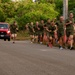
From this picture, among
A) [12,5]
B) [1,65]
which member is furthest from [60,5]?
[1,65]

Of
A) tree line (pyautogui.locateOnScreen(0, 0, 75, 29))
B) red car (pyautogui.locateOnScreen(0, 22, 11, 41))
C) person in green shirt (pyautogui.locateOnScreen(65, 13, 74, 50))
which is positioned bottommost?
red car (pyautogui.locateOnScreen(0, 22, 11, 41))

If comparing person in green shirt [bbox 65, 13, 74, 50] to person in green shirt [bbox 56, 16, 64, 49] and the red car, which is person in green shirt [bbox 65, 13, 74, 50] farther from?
the red car

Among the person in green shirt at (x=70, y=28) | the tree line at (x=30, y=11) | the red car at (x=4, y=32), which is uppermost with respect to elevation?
the tree line at (x=30, y=11)

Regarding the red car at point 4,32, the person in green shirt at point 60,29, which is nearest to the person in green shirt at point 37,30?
the person in green shirt at point 60,29

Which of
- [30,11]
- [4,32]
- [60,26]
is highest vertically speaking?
[30,11]

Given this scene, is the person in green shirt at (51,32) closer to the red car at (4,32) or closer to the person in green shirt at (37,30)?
the person in green shirt at (37,30)

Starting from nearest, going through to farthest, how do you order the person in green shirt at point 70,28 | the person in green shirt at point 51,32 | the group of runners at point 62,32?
the person in green shirt at point 70,28 → the group of runners at point 62,32 → the person in green shirt at point 51,32

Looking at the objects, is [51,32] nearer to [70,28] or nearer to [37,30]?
[70,28]

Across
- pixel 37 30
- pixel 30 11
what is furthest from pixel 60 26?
pixel 30 11

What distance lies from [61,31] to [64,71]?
40.1 feet

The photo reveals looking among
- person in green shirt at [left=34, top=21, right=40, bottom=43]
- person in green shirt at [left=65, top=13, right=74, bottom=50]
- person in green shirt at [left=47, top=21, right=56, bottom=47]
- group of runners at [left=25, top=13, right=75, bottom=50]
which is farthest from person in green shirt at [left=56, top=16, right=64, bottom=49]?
person in green shirt at [left=34, top=21, right=40, bottom=43]

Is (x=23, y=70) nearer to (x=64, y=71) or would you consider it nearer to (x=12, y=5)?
(x=64, y=71)

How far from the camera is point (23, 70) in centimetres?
1222

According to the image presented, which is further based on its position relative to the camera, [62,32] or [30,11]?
[30,11]
